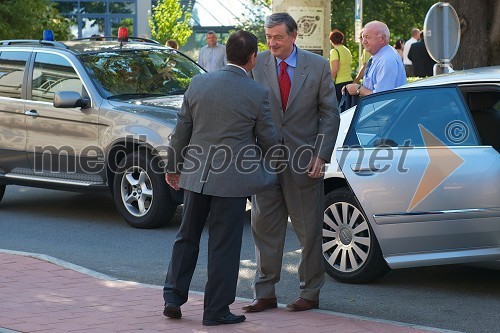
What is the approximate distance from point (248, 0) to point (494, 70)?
37699mm

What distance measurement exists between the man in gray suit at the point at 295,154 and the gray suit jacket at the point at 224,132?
1.47 ft

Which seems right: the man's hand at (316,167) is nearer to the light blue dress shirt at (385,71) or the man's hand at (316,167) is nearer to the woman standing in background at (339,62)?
the light blue dress shirt at (385,71)

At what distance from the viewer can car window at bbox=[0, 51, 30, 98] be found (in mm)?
12438

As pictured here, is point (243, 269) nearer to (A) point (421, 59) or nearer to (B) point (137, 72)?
(B) point (137, 72)

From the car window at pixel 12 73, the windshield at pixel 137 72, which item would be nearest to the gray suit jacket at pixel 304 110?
the windshield at pixel 137 72

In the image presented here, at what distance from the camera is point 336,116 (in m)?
7.30

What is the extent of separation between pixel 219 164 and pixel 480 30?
9.82 metres

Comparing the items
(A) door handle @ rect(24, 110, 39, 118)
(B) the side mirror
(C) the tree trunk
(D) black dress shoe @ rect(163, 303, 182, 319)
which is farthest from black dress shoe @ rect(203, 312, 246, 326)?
(C) the tree trunk

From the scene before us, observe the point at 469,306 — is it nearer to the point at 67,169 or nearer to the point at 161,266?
the point at 161,266

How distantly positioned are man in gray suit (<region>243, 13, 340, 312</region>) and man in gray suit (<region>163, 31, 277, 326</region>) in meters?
0.40

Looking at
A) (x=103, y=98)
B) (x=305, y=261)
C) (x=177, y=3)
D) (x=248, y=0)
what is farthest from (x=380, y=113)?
(x=248, y=0)

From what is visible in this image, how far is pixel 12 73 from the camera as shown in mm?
12578

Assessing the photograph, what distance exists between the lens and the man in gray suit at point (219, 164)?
267 inches

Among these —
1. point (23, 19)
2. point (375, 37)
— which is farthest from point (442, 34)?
point (23, 19)
